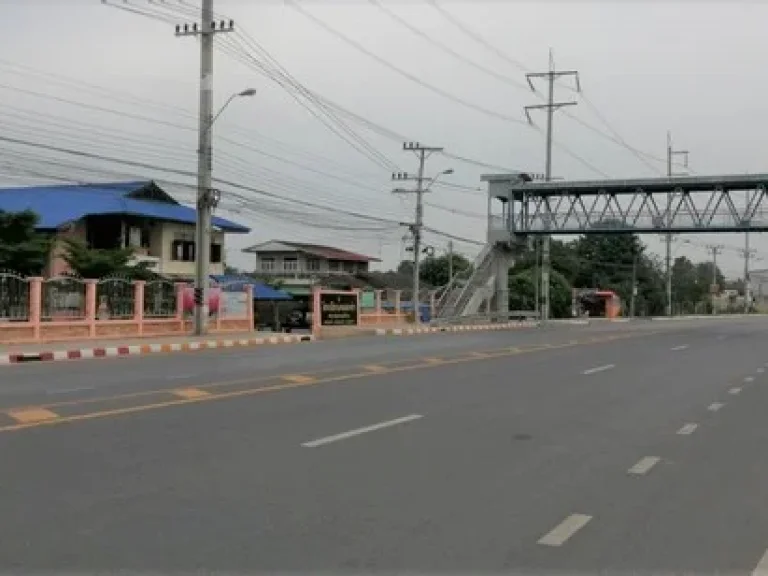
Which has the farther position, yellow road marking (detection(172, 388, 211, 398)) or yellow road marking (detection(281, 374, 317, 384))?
yellow road marking (detection(281, 374, 317, 384))

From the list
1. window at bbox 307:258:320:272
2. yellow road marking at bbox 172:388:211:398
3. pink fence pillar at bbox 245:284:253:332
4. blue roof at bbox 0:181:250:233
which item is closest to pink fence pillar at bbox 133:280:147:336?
pink fence pillar at bbox 245:284:253:332

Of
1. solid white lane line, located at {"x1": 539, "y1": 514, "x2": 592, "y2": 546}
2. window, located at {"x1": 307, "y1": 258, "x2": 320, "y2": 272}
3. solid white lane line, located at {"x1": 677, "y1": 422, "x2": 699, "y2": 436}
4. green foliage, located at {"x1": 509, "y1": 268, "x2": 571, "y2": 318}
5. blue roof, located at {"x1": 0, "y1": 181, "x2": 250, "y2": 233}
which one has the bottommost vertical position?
solid white lane line, located at {"x1": 539, "y1": 514, "x2": 592, "y2": 546}

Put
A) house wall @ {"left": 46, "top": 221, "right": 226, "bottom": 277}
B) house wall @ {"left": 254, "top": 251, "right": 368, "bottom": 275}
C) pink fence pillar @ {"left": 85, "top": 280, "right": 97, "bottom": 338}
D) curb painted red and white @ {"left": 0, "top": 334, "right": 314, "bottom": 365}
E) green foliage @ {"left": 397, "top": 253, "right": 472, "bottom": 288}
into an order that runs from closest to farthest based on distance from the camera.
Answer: curb painted red and white @ {"left": 0, "top": 334, "right": 314, "bottom": 365}, pink fence pillar @ {"left": 85, "top": 280, "right": 97, "bottom": 338}, house wall @ {"left": 46, "top": 221, "right": 226, "bottom": 277}, house wall @ {"left": 254, "top": 251, "right": 368, "bottom": 275}, green foliage @ {"left": 397, "top": 253, "right": 472, "bottom": 288}

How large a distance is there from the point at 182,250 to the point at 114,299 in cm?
2546

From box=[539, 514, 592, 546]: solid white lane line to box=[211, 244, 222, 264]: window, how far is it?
163 ft

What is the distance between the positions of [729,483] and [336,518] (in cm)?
380

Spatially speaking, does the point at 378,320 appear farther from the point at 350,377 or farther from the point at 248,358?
the point at 350,377

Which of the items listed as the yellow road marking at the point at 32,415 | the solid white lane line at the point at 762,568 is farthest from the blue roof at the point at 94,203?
the solid white lane line at the point at 762,568

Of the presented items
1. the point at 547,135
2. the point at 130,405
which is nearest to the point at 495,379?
the point at 130,405

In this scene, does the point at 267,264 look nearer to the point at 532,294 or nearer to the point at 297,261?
the point at 297,261

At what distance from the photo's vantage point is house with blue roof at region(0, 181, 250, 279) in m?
45.7

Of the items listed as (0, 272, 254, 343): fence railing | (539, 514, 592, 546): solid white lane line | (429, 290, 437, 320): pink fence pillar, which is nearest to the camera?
(539, 514, 592, 546): solid white lane line

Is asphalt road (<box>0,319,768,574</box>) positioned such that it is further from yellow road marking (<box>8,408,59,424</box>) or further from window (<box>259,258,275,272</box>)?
window (<box>259,258,275,272</box>)

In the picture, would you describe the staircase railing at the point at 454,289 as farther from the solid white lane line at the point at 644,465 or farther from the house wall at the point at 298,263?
the solid white lane line at the point at 644,465
